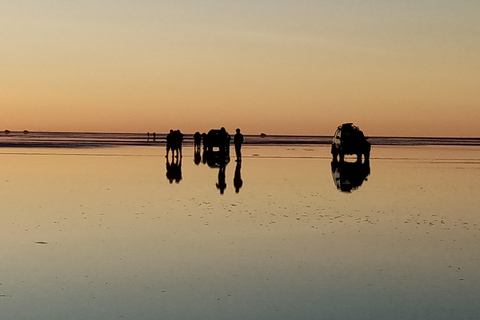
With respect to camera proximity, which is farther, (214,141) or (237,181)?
(214,141)

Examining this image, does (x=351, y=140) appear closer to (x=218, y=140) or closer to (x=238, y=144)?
(x=238, y=144)

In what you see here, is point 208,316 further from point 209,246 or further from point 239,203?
point 239,203

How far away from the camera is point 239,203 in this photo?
706 inches

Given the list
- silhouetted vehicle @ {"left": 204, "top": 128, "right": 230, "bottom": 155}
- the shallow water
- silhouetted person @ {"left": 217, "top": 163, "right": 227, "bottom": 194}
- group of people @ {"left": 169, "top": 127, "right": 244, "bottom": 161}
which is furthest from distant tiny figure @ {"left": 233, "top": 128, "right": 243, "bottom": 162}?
the shallow water

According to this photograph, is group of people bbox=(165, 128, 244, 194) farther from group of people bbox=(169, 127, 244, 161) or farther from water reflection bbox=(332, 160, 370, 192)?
water reflection bbox=(332, 160, 370, 192)

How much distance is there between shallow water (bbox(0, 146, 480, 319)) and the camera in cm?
766

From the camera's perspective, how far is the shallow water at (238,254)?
7.66m

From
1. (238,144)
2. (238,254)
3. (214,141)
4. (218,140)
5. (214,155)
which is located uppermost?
(238,144)

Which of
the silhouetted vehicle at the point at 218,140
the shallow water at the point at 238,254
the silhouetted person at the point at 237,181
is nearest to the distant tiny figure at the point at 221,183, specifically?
the silhouetted person at the point at 237,181

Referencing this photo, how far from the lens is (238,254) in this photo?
10.7 metres

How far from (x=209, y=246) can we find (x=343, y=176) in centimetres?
1743

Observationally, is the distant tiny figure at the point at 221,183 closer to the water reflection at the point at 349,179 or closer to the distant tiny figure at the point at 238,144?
the water reflection at the point at 349,179

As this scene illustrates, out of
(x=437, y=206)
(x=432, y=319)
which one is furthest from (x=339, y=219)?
(x=432, y=319)

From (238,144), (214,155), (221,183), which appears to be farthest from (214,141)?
(221,183)
